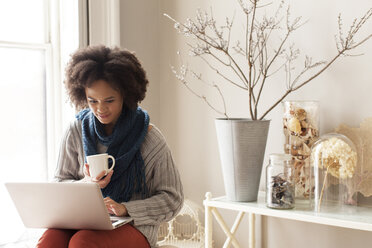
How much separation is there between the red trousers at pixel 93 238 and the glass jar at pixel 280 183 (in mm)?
570

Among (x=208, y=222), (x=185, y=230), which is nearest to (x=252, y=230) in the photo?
(x=208, y=222)

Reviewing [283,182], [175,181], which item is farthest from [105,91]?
[283,182]

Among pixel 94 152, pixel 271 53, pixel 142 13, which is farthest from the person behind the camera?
pixel 142 13

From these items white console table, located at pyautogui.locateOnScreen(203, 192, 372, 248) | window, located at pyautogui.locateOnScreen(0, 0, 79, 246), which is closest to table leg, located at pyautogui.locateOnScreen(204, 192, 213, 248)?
white console table, located at pyautogui.locateOnScreen(203, 192, 372, 248)

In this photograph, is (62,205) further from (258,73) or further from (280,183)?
(258,73)

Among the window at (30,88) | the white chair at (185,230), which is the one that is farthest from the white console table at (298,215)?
the window at (30,88)

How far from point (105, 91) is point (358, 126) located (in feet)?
3.50

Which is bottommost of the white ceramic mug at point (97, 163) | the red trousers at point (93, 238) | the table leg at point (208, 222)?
the table leg at point (208, 222)

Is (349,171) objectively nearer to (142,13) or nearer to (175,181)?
(175,181)

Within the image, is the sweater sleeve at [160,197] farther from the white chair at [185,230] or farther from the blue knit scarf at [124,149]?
the white chair at [185,230]

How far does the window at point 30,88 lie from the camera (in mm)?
2361

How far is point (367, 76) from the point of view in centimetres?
203

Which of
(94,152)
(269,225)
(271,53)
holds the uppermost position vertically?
(271,53)

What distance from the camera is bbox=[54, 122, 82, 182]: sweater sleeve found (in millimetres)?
1930
